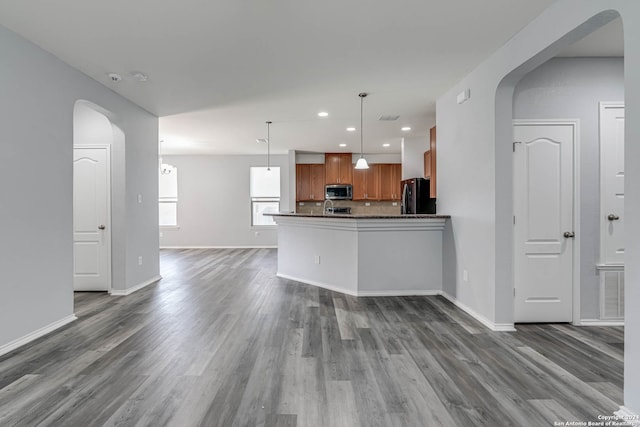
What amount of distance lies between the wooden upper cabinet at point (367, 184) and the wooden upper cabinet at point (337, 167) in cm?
19

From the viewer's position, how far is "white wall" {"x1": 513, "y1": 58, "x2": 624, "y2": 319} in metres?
3.24

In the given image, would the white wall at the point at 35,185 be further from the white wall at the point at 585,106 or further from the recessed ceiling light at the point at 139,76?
the white wall at the point at 585,106

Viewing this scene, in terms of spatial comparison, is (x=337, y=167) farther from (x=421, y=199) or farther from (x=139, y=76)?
(x=139, y=76)

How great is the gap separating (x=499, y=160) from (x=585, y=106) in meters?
1.08

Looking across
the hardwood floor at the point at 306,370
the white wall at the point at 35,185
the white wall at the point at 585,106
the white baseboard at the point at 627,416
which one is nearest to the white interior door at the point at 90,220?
the hardwood floor at the point at 306,370

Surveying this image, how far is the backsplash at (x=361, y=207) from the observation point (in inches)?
356

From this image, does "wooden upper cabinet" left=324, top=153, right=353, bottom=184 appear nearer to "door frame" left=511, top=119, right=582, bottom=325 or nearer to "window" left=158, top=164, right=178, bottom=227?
"window" left=158, top=164, right=178, bottom=227

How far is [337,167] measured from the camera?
889 cm

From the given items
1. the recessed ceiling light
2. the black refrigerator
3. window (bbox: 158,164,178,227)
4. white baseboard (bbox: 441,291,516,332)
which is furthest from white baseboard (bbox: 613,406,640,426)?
window (bbox: 158,164,178,227)

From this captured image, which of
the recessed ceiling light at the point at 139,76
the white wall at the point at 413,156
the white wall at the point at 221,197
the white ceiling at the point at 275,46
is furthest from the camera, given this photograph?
the white wall at the point at 221,197

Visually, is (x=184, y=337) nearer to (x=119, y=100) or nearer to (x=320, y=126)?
(x=119, y=100)

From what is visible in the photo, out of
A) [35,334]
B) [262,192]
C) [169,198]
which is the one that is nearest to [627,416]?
[35,334]

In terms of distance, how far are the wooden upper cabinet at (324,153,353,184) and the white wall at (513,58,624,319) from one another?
573cm

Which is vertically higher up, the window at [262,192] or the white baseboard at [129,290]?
the window at [262,192]
